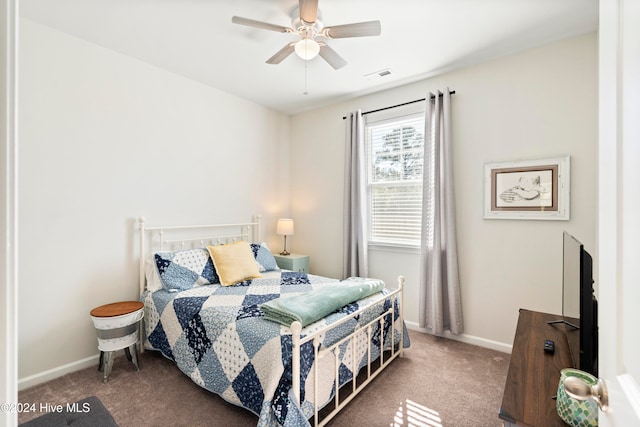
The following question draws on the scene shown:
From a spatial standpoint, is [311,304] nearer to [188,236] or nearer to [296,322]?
[296,322]

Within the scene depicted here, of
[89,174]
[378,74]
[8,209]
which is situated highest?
[378,74]

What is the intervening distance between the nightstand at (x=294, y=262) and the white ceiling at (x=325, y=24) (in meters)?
2.11

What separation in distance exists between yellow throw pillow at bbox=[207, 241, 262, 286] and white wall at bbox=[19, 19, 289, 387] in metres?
0.59

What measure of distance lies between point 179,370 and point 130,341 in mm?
450

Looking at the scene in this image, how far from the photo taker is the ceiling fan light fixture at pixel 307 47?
212cm

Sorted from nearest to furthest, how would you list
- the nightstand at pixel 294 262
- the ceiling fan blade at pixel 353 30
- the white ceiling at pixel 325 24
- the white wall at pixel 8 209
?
the white wall at pixel 8 209 → the ceiling fan blade at pixel 353 30 → the white ceiling at pixel 325 24 → the nightstand at pixel 294 262

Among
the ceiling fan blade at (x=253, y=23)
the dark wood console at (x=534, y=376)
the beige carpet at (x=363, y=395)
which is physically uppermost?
the ceiling fan blade at (x=253, y=23)

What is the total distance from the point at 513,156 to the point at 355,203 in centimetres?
162

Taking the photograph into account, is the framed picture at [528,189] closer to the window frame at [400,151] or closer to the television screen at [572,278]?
the window frame at [400,151]

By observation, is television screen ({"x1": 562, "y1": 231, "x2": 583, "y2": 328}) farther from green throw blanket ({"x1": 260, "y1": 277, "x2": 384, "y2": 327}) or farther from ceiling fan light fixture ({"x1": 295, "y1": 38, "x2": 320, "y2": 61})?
ceiling fan light fixture ({"x1": 295, "y1": 38, "x2": 320, "y2": 61})

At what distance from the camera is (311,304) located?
1.96 meters

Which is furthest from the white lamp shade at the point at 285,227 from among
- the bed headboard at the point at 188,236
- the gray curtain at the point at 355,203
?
the gray curtain at the point at 355,203

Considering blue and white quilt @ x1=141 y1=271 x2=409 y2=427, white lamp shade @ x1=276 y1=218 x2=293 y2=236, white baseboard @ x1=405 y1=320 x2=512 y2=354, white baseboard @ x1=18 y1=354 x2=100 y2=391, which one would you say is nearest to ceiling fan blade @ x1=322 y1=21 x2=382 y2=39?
blue and white quilt @ x1=141 y1=271 x2=409 y2=427

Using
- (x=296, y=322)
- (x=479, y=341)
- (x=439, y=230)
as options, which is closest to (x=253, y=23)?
(x=296, y=322)
